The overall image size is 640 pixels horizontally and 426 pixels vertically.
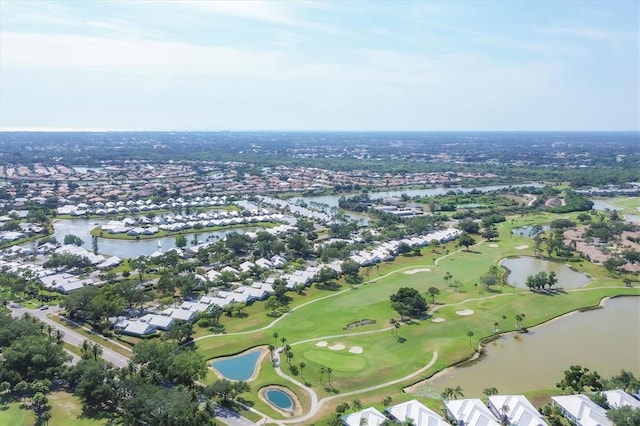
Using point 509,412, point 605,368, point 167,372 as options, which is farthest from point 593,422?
point 167,372

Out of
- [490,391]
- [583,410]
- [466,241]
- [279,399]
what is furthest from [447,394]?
[466,241]

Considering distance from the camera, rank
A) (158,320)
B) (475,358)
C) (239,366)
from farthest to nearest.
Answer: (158,320) → (475,358) → (239,366)

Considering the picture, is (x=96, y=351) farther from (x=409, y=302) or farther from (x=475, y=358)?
(x=475, y=358)

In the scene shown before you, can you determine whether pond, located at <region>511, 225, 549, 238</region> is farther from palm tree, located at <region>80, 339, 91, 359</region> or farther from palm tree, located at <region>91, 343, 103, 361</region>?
palm tree, located at <region>80, 339, 91, 359</region>

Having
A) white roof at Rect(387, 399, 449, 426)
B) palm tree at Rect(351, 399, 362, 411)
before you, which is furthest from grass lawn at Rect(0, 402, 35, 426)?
white roof at Rect(387, 399, 449, 426)

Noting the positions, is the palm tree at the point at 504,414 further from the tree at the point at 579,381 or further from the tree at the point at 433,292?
the tree at the point at 433,292

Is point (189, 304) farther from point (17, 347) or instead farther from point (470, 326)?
point (470, 326)

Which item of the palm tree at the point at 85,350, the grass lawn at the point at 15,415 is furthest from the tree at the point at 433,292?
the grass lawn at the point at 15,415
